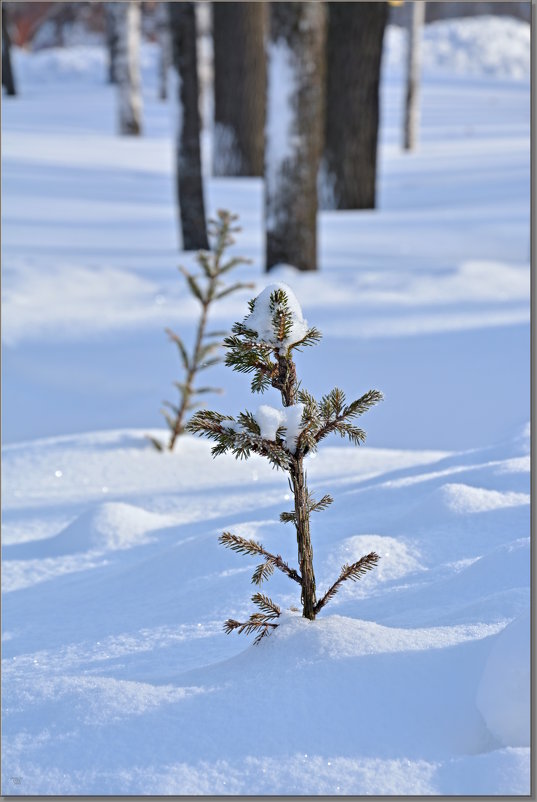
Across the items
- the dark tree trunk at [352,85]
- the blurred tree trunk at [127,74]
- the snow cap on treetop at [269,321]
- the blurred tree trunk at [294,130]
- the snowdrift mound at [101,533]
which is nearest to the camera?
the snow cap on treetop at [269,321]

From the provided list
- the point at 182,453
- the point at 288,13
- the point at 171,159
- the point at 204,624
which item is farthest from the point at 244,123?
the point at 204,624

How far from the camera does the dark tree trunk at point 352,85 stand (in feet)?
39.3

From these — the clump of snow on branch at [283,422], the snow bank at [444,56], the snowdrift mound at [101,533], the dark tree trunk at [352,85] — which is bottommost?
the snowdrift mound at [101,533]

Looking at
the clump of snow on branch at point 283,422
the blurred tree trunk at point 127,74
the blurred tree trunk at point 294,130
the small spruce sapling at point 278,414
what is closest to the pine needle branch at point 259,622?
the small spruce sapling at point 278,414

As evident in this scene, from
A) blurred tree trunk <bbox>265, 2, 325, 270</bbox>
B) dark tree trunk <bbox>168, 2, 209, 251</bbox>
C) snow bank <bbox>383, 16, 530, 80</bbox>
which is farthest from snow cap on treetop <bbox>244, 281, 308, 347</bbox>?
snow bank <bbox>383, 16, 530, 80</bbox>

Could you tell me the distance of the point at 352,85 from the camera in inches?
473

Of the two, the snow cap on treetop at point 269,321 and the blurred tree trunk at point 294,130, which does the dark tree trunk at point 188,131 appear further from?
the snow cap on treetop at point 269,321

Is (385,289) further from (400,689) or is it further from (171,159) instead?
(171,159)

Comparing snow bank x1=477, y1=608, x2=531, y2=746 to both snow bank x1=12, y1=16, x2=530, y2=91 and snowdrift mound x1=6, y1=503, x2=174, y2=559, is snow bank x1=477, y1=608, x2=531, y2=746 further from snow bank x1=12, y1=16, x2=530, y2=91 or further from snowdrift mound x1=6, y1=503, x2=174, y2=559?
snow bank x1=12, y1=16, x2=530, y2=91

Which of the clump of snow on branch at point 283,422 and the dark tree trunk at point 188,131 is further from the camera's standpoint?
the dark tree trunk at point 188,131

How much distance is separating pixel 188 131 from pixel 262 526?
6854 millimetres

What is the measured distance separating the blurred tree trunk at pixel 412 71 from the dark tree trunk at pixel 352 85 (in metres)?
4.08

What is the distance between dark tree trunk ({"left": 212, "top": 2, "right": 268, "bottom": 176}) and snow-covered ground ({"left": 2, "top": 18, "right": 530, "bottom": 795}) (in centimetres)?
274

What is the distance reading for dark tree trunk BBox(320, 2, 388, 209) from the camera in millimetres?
11984
